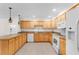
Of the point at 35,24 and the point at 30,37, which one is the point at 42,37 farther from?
the point at 35,24

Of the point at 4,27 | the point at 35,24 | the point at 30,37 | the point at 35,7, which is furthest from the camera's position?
the point at 35,24

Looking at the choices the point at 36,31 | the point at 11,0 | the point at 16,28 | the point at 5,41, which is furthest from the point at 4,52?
the point at 36,31

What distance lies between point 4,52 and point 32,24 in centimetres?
842

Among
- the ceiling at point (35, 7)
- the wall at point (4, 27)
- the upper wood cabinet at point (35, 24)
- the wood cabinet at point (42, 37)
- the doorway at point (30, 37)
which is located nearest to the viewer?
the ceiling at point (35, 7)

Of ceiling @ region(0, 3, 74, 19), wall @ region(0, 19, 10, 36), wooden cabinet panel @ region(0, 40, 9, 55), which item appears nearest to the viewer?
wooden cabinet panel @ region(0, 40, 9, 55)

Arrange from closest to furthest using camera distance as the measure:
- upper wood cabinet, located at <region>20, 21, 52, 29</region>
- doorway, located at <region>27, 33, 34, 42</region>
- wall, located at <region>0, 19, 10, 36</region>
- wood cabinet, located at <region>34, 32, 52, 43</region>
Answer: wall, located at <region>0, 19, 10, 36</region>, doorway, located at <region>27, 33, 34, 42</region>, wood cabinet, located at <region>34, 32, 52, 43</region>, upper wood cabinet, located at <region>20, 21, 52, 29</region>

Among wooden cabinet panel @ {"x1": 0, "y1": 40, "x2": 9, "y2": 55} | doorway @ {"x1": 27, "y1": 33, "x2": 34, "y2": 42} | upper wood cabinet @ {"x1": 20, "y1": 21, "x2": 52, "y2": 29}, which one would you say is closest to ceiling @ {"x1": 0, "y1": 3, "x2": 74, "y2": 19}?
wooden cabinet panel @ {"x1": 0, "y1": 40, "x2": 9, "y2": 55}

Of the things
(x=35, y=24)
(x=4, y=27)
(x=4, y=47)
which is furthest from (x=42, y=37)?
(x=4, y=47)

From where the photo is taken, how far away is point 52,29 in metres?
13.8

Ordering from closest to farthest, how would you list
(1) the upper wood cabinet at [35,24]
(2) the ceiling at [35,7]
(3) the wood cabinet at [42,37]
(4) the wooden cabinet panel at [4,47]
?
(4) the wooden cabinet panel at [4,47]
(2) the ceiling at [35,7]
(3) the wood cabinet at [42,37]
(1) the upper wood cabinet at [35,24]

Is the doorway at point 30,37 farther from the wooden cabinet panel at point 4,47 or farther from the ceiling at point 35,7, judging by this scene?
the wooden cabinet panel at point 4,47

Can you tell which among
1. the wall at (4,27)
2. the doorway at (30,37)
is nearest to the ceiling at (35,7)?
the wall at (4,27)

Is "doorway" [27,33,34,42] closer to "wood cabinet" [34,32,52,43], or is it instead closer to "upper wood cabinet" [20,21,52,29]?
"wood cabinet" [34,32,52,43]

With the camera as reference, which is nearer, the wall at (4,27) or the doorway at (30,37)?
the wall at (4,27)
